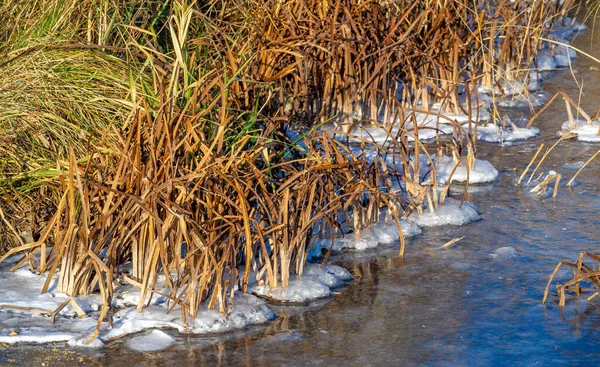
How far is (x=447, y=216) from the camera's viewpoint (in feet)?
14.4

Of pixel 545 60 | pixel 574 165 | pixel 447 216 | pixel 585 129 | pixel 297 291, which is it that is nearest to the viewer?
pixel 297 291

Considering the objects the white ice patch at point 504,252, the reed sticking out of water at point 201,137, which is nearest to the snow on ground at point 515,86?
the reed sticking out of water at point 201,137

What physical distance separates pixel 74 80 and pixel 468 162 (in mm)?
2081

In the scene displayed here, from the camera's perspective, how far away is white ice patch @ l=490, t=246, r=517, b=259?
3918mm

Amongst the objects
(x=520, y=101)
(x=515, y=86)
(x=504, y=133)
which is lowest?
(x=504, y=133)

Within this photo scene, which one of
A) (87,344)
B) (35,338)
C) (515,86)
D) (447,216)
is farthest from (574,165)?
(35,338)

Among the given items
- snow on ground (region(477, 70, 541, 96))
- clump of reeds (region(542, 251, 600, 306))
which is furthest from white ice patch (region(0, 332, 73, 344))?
snow on ground (region(477, 70, 541, 96))

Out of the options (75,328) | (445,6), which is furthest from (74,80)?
(445,6)

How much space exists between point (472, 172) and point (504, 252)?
42.0 inches

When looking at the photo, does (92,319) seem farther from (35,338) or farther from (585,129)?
(585,129)

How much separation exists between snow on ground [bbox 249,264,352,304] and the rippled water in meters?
0.07

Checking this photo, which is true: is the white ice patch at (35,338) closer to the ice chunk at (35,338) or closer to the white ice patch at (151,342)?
the ice chunk at (35,338)

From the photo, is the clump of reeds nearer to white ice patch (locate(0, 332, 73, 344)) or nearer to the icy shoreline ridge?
the icy shoreline ridge

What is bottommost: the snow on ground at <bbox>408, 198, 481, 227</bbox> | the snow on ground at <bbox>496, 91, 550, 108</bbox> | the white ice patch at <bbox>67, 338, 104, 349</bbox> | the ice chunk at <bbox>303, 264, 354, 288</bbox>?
the white ice patch at <bbox>67, 338, 104, 349</bbox>
